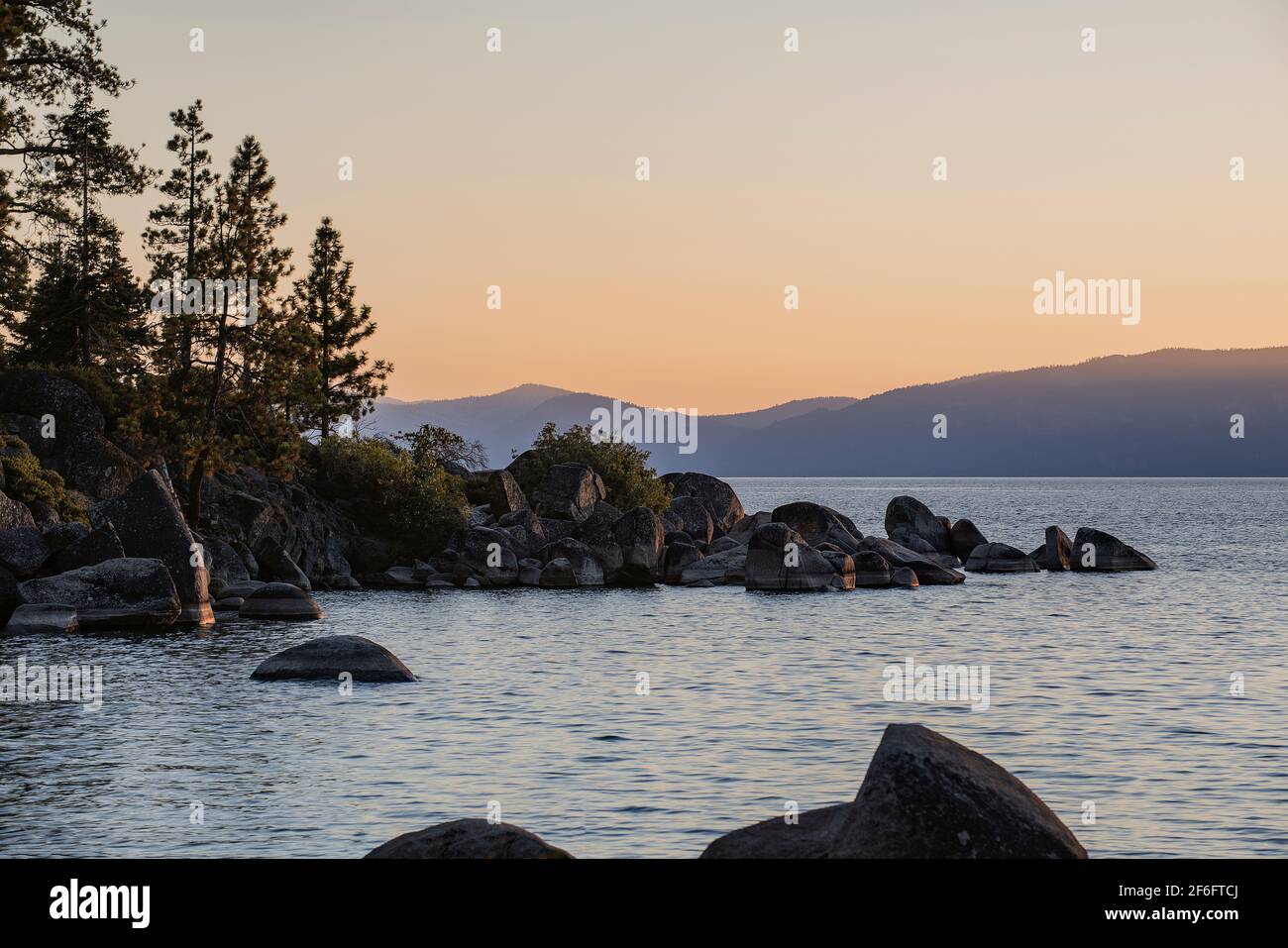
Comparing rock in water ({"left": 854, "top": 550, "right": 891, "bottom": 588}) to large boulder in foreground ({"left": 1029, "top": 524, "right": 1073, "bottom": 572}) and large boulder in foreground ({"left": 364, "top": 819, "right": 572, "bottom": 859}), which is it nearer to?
large boulder in foreground ({"left": 1029, "top": 524, "right": 1073, "bottom": 572})

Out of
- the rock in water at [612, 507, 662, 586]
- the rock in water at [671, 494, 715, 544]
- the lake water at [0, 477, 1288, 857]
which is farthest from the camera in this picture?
the rock in water at [671, 494, 715, 544]

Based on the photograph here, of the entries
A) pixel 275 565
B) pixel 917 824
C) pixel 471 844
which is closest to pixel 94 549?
pixel 275 565

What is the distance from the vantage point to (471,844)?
10.3 metres

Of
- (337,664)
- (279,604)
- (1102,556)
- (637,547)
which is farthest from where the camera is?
(1102,556)

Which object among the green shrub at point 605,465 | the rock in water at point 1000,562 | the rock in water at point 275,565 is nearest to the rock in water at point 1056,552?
the rock in water at point 1000,562

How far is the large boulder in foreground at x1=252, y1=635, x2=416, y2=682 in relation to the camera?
94.8ft

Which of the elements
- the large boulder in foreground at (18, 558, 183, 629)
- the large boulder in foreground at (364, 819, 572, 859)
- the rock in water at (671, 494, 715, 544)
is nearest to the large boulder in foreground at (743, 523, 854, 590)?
the rock in water at (671, 494, 715, 544)

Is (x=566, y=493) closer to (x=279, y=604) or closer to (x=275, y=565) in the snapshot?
(x=275, y=565)

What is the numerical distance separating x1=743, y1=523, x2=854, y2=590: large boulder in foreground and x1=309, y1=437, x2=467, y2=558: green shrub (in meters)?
15.6

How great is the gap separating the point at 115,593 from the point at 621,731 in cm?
2301

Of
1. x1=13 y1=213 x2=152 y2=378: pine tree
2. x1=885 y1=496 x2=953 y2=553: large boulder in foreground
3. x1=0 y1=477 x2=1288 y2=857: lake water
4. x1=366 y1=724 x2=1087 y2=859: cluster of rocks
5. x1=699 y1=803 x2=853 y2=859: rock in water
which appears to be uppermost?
x1=13 y1=213 x2=152 y2=378: pine tree
